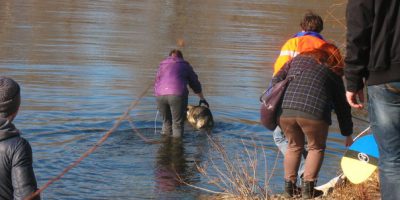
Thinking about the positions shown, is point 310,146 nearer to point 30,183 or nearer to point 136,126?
point 30,183

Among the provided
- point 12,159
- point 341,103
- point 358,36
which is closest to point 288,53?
point 341,103

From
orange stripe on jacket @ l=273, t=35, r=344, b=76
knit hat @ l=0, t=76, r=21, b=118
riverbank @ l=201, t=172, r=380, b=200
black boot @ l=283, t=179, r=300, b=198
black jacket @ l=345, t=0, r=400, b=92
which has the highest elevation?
black jacket @ l=345, t=0, r=400, b=92

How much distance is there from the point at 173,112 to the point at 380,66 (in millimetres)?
6541

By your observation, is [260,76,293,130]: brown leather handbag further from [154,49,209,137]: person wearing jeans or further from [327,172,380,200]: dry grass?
[154,49,209,137]: person wearing jeans

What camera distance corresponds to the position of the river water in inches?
A: 354

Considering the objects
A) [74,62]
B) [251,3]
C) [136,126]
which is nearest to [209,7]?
[251,3]

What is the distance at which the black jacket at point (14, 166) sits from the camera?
14.3 feet

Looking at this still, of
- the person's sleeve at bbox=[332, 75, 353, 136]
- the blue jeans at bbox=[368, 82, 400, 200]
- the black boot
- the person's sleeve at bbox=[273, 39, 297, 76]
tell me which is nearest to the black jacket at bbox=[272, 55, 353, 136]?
the person's sleeve at bbox=[332, 75, 353, 136]

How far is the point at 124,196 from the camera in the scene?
26.6ft

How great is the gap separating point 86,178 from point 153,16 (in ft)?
71.8

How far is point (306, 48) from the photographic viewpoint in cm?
716

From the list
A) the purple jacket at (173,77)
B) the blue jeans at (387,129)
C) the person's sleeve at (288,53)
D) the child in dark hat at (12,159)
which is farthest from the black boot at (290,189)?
the purple jacket at (173,77)

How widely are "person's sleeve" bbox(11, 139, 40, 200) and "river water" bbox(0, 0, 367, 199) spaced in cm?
318

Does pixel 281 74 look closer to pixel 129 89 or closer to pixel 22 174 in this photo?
pixel 22 174
